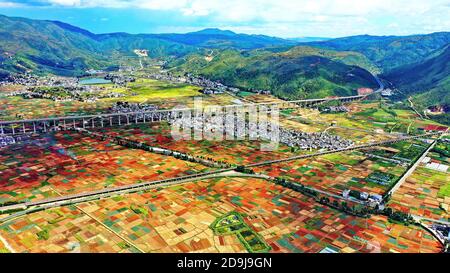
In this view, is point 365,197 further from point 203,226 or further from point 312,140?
point 312,140

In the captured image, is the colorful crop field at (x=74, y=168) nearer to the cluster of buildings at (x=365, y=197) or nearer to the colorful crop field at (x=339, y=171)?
the colorful crop field at (x=339, y=171)

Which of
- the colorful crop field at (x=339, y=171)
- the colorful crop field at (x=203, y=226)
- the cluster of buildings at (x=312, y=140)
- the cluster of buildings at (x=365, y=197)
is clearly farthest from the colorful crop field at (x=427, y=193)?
the cluster of buildings at (x=312, y=140)

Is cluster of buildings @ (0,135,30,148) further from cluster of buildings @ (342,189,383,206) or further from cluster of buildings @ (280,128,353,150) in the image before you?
cluster of buildings @ (342,189,383,206)

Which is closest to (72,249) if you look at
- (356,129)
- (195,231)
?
(195,231)

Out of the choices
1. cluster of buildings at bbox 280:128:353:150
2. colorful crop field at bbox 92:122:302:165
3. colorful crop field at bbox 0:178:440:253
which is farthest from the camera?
cluster of buildings at bbox 280:128:353:150

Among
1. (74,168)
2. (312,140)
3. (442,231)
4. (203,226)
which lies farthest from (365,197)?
(74,168)

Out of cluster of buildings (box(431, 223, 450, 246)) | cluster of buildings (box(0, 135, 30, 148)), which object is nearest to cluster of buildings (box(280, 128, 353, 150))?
cluster of buildings (box(431, 223, 450, 246))
